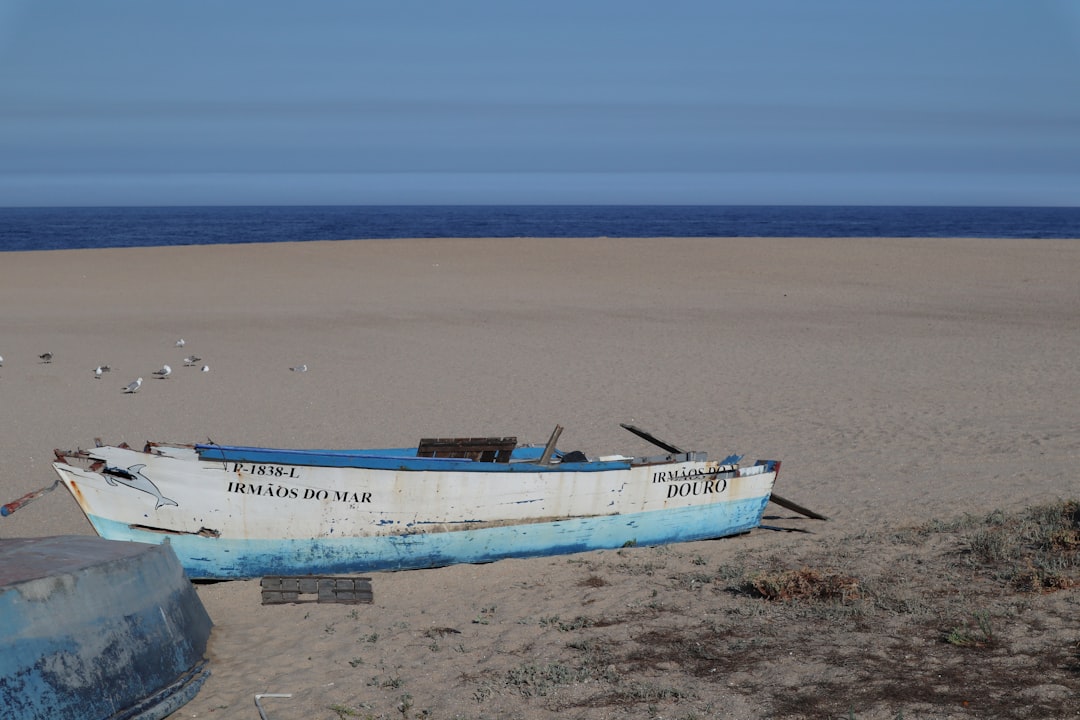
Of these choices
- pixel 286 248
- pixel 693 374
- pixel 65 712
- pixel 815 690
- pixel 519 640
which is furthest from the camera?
pixel 286 248

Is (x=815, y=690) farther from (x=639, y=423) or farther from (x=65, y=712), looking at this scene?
(x=639, y=423)

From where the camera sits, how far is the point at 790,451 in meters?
13.0

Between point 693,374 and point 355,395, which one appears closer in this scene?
point 355,395

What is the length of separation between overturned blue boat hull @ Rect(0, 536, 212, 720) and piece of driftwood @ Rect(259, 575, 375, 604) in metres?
1.33

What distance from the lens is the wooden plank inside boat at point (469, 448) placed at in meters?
9.60

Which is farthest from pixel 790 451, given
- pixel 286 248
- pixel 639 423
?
pixel 286 248

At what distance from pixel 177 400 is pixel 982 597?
11777 millimetres

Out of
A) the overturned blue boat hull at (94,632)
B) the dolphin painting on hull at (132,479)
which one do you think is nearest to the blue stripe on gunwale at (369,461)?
the dolphin painting on hull at (132,479)

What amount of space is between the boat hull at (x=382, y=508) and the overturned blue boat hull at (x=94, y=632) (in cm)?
117

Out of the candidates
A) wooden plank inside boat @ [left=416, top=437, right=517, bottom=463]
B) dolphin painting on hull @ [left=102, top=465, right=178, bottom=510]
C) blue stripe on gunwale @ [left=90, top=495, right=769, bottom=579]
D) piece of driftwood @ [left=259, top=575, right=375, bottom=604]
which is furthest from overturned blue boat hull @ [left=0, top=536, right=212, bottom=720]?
wooden plank inside boat @ [left=416, top=437, right=517, bottom=463]

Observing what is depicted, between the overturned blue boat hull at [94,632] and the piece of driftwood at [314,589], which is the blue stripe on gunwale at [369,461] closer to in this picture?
the piece of driftwood at [314,589]

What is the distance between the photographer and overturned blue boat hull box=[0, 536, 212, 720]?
5.75 meters

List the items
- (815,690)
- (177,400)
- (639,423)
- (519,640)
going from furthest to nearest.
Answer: (177,400), (639,423), (519,640), (815,690)

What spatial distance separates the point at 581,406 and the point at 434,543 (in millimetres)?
6578
